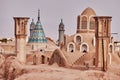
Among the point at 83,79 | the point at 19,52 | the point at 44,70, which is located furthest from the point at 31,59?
the point at 83,79

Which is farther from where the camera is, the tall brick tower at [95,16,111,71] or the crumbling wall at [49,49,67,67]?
the crumbling wall at [49,49,67,67]

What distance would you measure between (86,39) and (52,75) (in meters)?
20.6

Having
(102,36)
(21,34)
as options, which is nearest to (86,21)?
(21,34)

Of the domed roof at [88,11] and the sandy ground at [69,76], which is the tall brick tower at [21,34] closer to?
the sandy ground at [69,76]

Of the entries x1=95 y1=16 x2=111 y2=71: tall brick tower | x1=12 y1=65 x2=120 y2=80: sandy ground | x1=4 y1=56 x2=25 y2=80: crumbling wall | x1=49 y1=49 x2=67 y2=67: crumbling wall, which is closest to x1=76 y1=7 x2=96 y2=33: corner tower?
x1=49 y1=49 x2=67 y2=67: crumbling wall

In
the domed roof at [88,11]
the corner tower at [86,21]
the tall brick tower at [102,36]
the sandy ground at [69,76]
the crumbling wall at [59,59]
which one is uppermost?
the domed roof at [88,11]

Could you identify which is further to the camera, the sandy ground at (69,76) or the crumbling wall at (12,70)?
the crumbling wall at (12,70)

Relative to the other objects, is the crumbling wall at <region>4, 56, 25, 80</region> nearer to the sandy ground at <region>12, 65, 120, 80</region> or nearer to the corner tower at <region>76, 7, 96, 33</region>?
the sandy ground at <region>12, 65, 120, 80</region>

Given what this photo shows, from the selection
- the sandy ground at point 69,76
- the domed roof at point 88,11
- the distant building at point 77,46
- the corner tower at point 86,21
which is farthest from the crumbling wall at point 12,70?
the domed roof at point 88,11

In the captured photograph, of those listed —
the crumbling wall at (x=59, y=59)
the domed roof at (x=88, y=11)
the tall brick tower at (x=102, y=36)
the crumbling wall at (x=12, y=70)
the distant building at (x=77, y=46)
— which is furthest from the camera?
the domed roof at (x=88, y=11)

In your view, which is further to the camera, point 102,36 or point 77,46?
point 77,46

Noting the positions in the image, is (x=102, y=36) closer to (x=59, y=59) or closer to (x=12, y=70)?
(x=59, y=59)

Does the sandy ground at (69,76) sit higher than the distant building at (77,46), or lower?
lower

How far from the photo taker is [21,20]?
62.9ft
